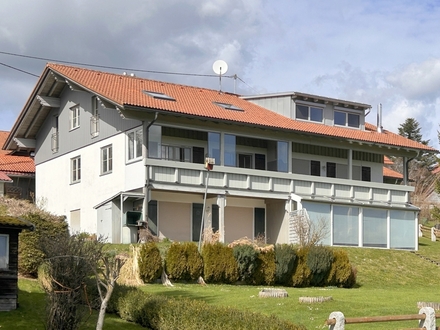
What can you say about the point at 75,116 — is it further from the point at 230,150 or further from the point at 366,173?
the point at 366,173

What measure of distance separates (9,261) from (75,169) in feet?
68.7

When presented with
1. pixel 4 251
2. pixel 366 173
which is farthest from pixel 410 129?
pixel 4 251

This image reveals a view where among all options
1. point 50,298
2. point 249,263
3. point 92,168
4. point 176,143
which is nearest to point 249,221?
point 176,143

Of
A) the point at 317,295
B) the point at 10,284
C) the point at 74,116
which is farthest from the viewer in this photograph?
the point at 74,116

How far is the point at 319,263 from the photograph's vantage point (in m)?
29.0

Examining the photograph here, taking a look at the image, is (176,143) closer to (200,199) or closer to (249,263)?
(200,199)

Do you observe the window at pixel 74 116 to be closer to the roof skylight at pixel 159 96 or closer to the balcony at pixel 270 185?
the roof skylight at pixel 159 96

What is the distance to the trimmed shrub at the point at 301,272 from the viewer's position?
93.8ft

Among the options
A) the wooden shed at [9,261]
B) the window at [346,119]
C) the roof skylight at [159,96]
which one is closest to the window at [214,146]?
the roof skylight at [159,96]

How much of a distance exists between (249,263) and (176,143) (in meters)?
11.2

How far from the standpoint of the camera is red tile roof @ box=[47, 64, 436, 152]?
117 ft

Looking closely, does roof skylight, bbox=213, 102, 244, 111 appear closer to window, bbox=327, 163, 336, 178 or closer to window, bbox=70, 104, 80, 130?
window, bbox=327, 163, 336, 178

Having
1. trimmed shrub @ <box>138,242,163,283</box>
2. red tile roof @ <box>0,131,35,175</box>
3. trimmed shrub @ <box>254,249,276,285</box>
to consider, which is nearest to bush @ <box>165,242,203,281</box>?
trimmed shrub @ <box>138,242,163,283</box>

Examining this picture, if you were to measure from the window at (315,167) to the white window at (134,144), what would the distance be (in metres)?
11.1
